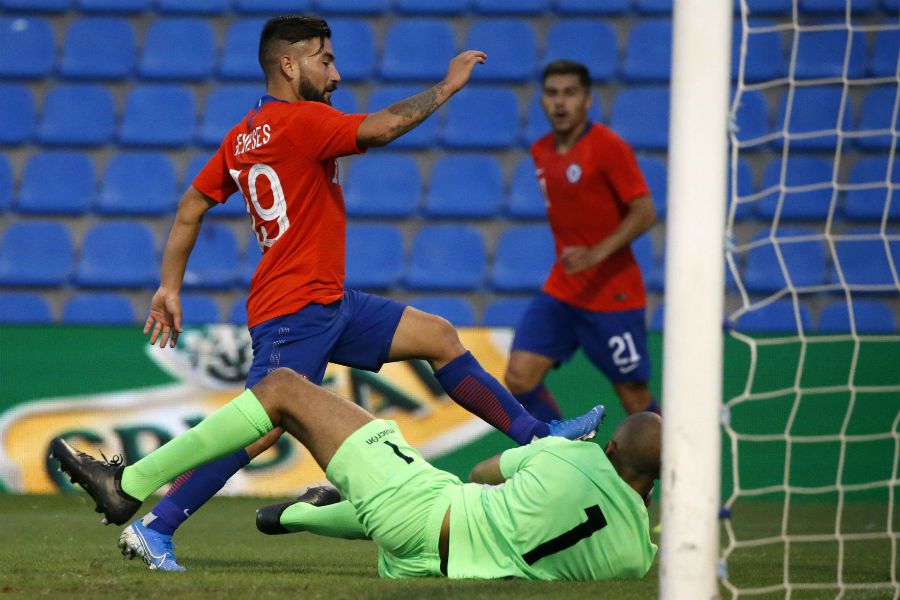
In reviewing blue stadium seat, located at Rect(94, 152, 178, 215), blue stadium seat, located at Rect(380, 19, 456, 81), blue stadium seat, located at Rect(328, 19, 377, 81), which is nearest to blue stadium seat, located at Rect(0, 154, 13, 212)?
blue stadium seat, located at Rect(94, 152, 178, 215)

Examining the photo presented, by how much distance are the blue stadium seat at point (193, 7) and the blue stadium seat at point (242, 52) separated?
219mm

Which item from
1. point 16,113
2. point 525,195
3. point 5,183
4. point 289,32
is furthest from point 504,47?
point 289,32

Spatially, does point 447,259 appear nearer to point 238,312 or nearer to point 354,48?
point 238,312

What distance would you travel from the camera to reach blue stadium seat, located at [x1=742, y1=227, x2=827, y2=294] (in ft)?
29.3

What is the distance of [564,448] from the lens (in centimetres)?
374

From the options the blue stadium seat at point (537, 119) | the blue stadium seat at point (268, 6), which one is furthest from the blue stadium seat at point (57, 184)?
the blue stadium seat at point (537, 119)

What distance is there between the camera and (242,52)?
34.3 feet

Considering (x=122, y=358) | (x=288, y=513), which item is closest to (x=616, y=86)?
(x=122, y=358)

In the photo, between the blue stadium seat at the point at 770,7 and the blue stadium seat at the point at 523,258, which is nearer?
the blue stadium seat at the point at 523,258

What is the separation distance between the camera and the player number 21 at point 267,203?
4.58m

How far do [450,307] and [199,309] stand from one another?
5.63 ft

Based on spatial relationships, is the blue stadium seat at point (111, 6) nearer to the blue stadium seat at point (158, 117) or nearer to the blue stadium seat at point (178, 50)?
the blue stadium seat at point (178, 50)

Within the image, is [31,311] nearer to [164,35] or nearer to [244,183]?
[164,35]

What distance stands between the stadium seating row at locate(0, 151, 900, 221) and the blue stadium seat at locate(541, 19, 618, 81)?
3.21ft
